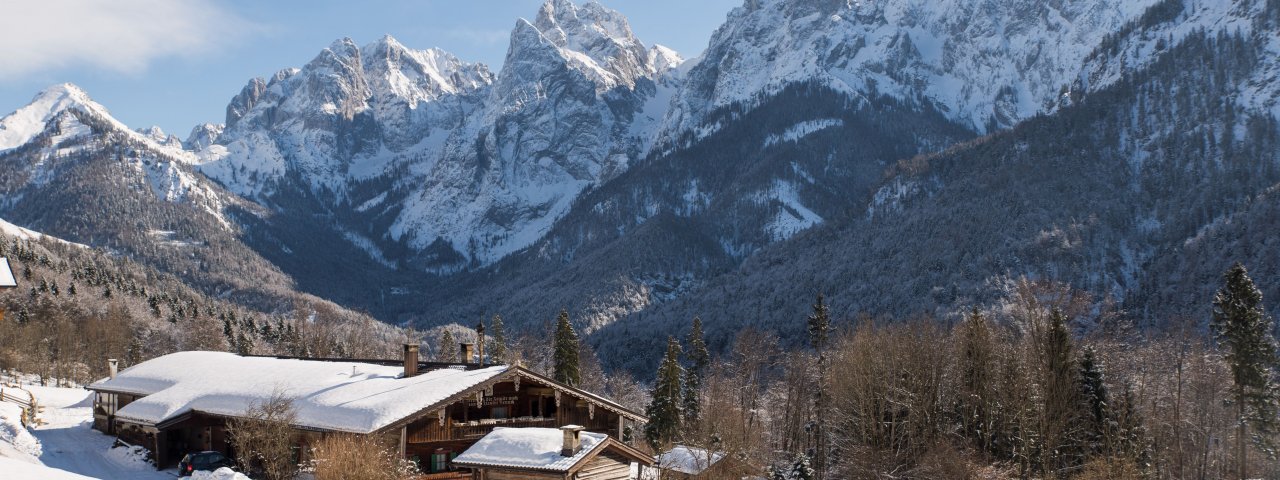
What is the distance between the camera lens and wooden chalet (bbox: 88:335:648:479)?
131 ft

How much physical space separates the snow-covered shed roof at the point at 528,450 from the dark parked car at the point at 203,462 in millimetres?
13113

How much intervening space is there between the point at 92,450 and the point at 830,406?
46.5 meters

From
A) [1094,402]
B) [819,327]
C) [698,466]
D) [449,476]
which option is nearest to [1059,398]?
[1094,402]

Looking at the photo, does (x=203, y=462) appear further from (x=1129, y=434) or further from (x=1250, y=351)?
(x=1250, y=351)

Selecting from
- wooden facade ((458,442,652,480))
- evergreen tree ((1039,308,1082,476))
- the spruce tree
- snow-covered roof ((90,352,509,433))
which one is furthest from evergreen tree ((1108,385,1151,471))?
snow-covered roof ((90,352,509,433))

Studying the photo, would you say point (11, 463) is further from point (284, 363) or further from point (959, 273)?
point (959, 273)

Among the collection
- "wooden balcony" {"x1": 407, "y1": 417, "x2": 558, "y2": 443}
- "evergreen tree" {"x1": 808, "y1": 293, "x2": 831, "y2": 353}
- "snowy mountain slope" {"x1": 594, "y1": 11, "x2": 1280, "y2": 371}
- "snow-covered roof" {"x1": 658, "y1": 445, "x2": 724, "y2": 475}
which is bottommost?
"snow-covered roof" {"x1": 658, "y1": 445, "x2": 724, "y2": 475}

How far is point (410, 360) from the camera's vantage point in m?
46.2

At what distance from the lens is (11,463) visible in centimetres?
2939

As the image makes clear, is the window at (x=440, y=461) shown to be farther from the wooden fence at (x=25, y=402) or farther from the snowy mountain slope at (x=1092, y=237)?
the snowy mountain slope at (x=1092, y=237)

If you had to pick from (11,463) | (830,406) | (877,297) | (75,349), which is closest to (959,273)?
(877,297)

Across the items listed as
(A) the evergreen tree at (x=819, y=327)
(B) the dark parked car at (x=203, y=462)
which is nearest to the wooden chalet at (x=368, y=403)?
(B) the dark parked car at (x=203, y=462)

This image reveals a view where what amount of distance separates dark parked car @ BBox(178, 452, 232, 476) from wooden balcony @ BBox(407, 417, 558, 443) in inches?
400

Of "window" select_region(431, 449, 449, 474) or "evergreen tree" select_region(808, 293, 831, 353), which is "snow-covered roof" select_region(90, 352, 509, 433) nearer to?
"window" select_region(431, 449, 449, 474)
